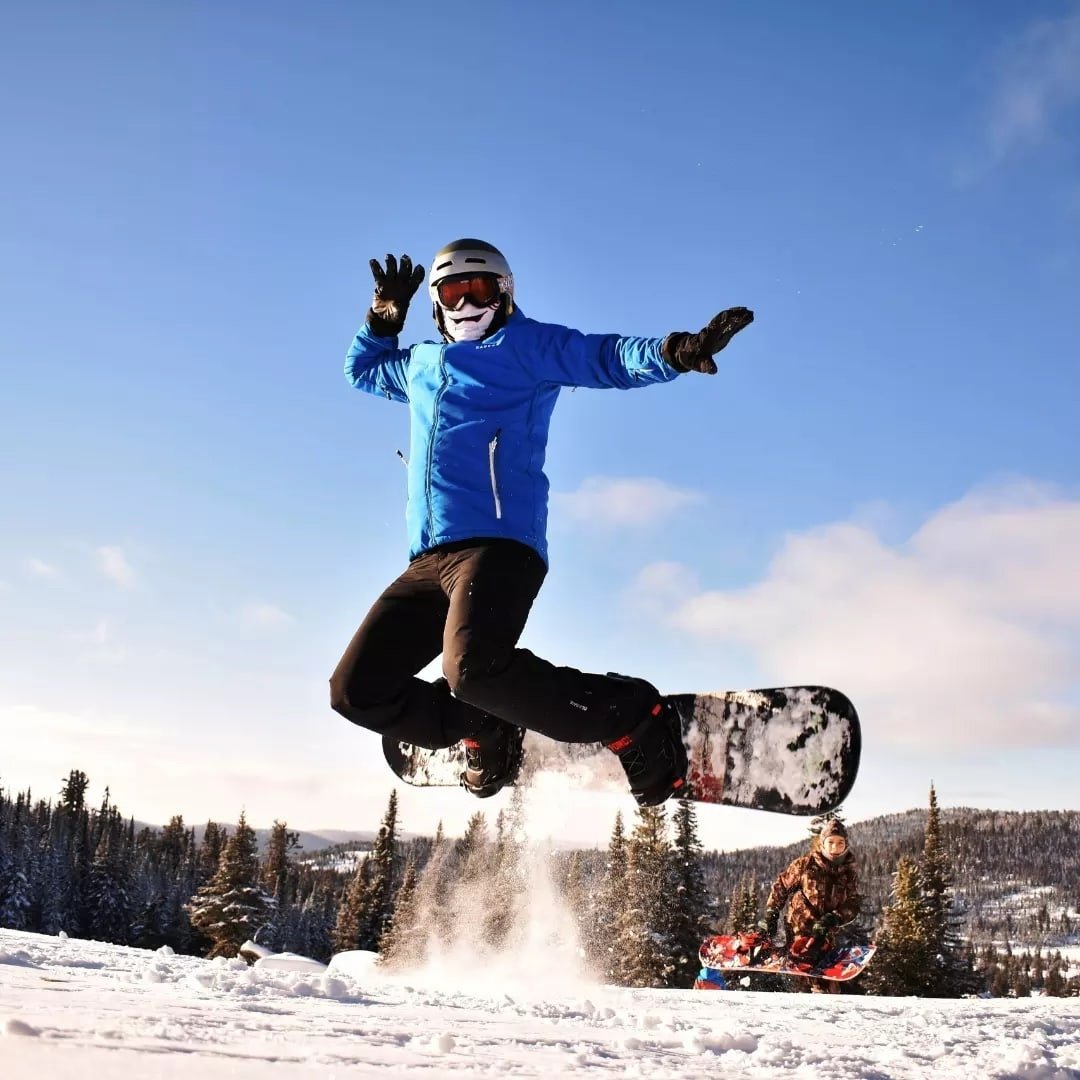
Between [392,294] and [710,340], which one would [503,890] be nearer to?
[392,294]

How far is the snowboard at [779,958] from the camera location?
12.1m

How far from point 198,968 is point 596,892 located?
31.8 m

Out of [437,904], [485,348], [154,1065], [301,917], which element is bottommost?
[301,917]

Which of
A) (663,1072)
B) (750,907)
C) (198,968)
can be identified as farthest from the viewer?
(750,907)

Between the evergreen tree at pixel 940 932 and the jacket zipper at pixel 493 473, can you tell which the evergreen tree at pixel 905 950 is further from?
the jacket zipper at pixel 493 473

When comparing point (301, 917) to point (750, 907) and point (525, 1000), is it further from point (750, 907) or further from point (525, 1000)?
point (525, 1000)

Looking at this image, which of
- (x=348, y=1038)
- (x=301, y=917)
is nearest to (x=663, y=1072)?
(x=348, y=1038)

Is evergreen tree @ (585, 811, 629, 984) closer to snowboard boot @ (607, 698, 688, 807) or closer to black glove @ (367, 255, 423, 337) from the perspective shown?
snowboard boot @ (607, 698, 688, 807)

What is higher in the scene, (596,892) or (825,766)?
(825,766)

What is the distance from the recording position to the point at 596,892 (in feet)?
111

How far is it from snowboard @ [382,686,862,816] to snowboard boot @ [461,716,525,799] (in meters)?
1.03

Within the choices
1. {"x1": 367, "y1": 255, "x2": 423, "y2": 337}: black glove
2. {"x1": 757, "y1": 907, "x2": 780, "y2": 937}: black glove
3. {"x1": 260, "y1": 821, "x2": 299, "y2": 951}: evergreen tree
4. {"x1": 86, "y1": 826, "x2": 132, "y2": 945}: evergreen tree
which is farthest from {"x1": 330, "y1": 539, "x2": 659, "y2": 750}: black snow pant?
{"x1": 260, "y1": 821, "x2": 299, "y2": 951}: evergreen tree

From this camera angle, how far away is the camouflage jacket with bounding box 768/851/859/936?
36.8ft

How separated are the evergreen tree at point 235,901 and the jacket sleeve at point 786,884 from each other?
2941cm
